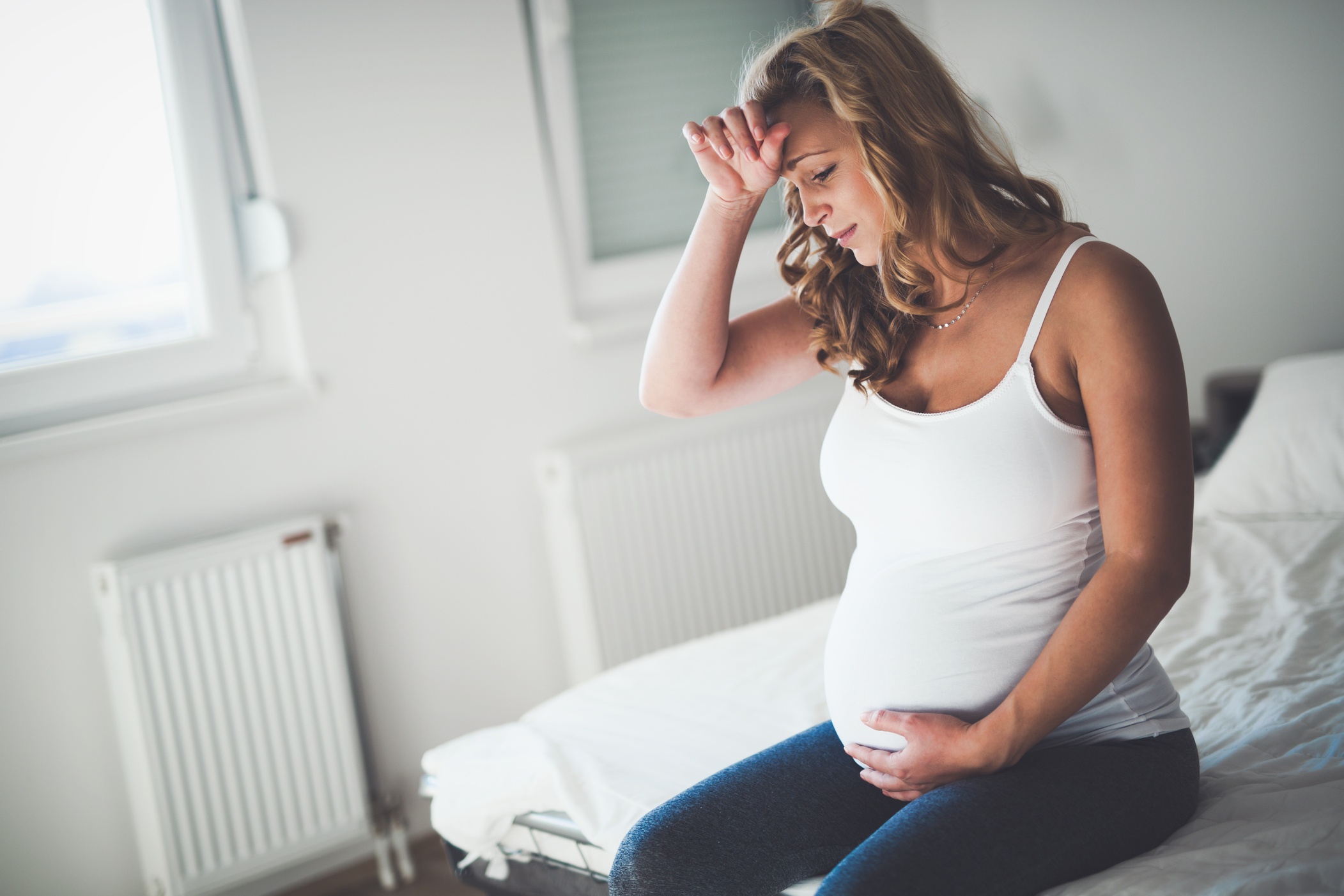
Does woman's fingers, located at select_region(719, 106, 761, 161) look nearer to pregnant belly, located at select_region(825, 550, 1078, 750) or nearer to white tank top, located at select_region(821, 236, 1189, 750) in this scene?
white tank top, located at select_region(821, 236, 1189, 750)

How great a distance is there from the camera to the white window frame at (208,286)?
5.97 ft

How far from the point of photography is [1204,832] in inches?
36.4

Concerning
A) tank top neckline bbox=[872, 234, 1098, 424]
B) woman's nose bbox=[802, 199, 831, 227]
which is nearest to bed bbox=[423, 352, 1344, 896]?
tank top neckline bbox=[872, 234, 1098, 424]

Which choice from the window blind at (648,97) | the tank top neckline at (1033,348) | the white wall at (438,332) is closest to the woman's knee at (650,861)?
the tank top neckline at (1033,348)

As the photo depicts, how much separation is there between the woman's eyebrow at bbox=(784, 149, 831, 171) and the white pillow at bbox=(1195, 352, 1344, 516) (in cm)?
132

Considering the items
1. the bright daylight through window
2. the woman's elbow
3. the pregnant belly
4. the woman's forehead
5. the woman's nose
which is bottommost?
the pregnant belly

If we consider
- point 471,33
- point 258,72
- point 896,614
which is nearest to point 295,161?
point 258,72

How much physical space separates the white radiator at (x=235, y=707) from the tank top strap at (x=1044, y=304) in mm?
1444

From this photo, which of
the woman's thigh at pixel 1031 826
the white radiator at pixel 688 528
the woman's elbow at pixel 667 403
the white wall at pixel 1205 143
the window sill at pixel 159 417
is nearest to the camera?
the woman's thigh at pixel 1031 826

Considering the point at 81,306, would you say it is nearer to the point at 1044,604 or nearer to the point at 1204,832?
the point at 1044,604

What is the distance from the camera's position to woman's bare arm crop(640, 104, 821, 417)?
1.05m

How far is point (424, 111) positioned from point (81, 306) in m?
0.76

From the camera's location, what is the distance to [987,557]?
0.95 metres

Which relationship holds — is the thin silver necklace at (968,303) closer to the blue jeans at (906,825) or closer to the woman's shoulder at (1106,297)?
the woman's shoulder at (1106,297)
